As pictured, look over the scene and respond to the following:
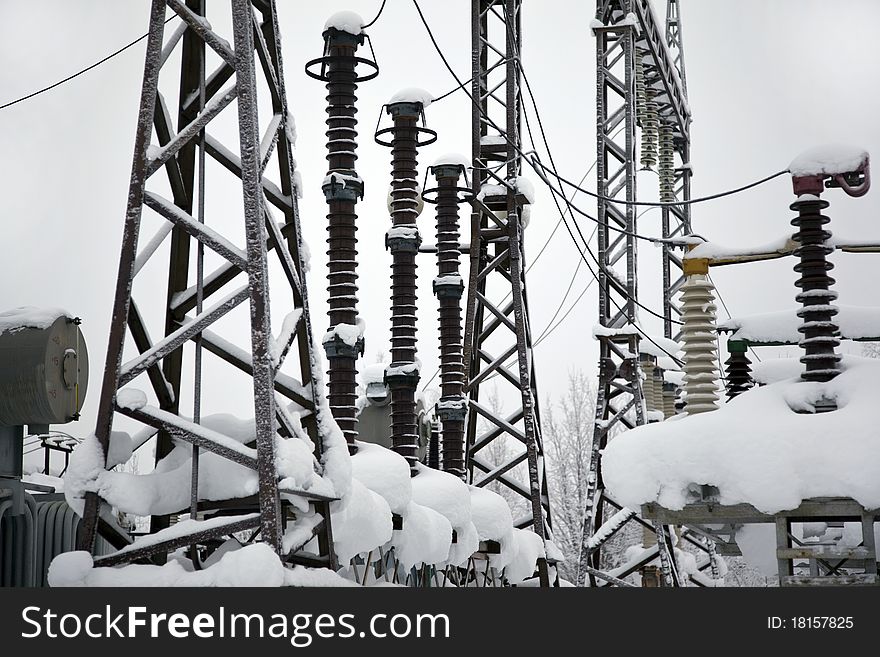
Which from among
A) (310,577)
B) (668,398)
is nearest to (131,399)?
(310,577)

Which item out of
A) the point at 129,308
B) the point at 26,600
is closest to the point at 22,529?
the point at 129,308

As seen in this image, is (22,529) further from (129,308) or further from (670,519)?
(670,519)

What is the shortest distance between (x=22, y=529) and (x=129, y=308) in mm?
2634

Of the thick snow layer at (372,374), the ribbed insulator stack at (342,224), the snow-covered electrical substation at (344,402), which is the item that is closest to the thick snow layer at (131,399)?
the snow-covered electrical substation at (344,402)

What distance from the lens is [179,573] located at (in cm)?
588

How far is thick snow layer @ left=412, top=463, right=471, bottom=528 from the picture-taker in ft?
33.5

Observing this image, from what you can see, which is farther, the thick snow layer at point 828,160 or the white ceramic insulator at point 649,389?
the white ceramic insulator at point 649,389

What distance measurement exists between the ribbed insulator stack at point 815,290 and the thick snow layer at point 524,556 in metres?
5.24

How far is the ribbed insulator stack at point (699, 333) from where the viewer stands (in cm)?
954

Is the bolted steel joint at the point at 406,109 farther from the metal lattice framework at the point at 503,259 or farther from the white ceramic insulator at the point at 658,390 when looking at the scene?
the white ceramic insulator at the point at 658,390

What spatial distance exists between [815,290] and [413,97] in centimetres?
486

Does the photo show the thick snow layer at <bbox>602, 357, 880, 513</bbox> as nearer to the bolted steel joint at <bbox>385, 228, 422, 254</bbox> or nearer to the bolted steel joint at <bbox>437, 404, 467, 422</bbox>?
the bolted steel joint at <bbox>385, 228, 422, 254</bbox>

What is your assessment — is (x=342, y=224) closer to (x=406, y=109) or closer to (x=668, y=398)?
(x=406, y=109)

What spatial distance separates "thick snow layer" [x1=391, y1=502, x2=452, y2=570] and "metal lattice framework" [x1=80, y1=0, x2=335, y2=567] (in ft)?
5.84
